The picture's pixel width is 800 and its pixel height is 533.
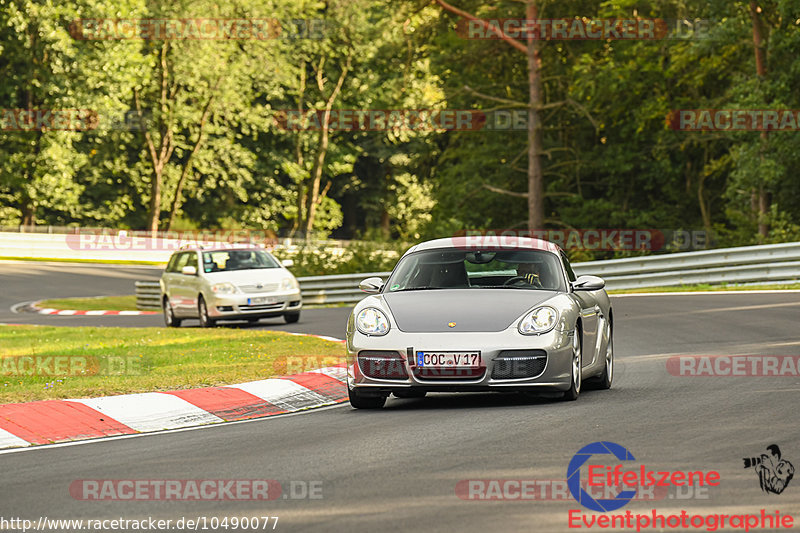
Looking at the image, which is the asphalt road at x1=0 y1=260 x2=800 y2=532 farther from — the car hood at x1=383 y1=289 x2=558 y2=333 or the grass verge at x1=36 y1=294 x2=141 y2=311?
the grass verge at x1=36 y1=294 x2=141 y2=311

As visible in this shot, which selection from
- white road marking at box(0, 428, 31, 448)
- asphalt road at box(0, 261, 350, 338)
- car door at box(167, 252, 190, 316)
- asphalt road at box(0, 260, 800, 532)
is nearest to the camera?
asphalt road at box(0, 260, 800, 532)

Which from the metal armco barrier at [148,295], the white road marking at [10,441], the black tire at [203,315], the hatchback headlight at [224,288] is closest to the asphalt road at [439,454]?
the white road marking at [10,441]

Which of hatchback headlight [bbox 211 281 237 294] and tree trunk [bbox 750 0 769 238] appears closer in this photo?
hatchback headlight [bbox 211 281 237 294]

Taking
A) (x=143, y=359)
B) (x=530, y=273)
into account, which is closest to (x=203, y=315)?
(x=143, y=359)

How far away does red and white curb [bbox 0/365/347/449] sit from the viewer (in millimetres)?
9391

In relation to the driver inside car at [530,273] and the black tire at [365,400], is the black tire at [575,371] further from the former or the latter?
the black tire at [365,400]

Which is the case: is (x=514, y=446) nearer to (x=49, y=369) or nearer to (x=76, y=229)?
(x=49, y=369)

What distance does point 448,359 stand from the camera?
9992 mm

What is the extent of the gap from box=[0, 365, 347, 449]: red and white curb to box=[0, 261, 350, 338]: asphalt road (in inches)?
304

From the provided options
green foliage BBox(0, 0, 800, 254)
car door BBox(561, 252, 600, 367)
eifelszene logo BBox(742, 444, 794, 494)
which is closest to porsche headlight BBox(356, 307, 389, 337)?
car door BBox(561, 252, 600, 367)

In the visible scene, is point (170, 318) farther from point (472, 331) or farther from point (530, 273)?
point (472, 331)

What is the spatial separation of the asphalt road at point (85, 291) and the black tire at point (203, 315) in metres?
0.91

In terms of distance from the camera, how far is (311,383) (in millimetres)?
12133

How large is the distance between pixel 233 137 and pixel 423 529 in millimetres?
69712
